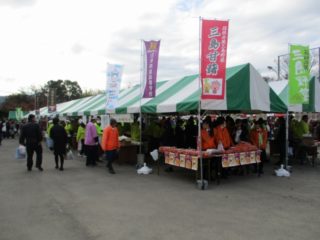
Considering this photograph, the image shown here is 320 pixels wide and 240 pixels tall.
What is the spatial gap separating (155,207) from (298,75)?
6.48 meters

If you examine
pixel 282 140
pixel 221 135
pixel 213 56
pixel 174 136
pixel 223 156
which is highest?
pixel 213 56

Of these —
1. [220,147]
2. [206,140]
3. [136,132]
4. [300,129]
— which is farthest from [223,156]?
[136,132]

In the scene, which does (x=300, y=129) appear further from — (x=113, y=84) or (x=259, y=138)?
(x=113, y=84)

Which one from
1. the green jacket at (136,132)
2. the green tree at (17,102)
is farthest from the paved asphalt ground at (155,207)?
the green tree at (17,102)

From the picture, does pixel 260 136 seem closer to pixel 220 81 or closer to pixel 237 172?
pixel 237 172

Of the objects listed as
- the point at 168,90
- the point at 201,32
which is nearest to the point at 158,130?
the point at 168,90

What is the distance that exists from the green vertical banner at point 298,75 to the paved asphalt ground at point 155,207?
2351mm

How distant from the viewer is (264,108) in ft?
29.8

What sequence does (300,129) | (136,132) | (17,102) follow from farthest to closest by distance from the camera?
(17,102)
(136,132)
(300,129)

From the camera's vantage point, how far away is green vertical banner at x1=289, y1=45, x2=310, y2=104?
9.66m

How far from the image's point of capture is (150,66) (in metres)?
9.72

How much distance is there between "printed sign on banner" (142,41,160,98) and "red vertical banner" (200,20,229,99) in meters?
2.51

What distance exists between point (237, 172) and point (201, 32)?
178 inches

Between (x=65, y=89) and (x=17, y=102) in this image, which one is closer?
(x=17, y=102)
